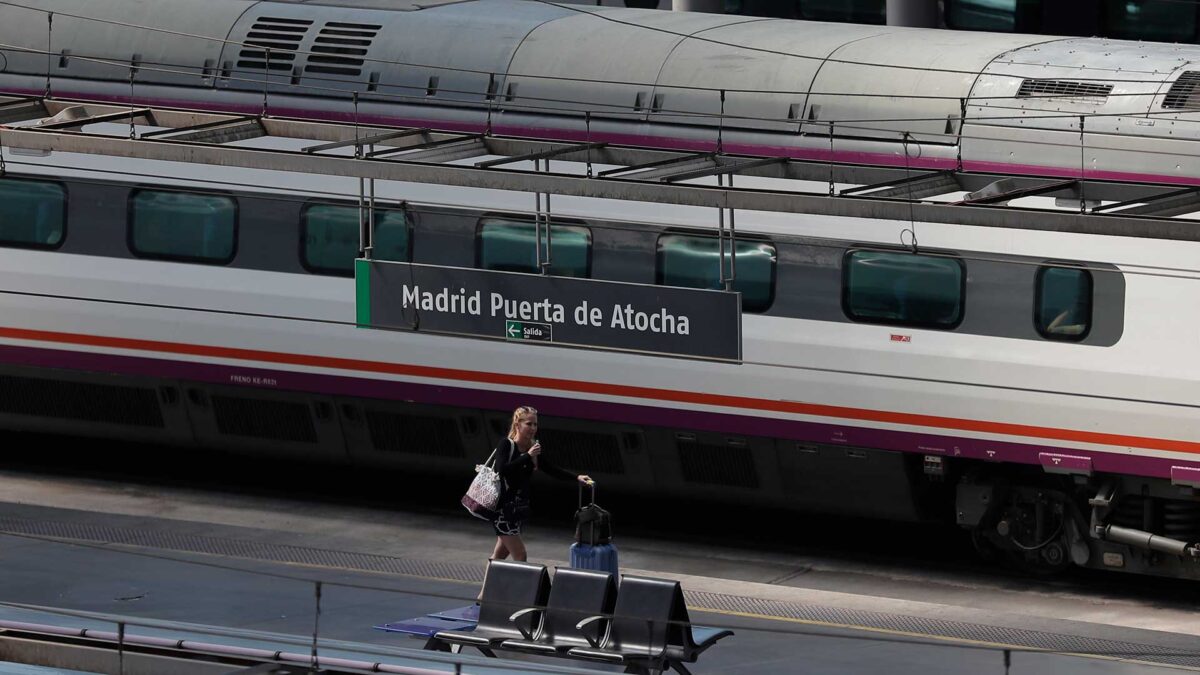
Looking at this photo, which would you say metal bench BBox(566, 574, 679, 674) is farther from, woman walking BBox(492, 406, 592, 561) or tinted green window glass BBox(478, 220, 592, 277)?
tinted green window glass BBox(478, 220, 592, 277)

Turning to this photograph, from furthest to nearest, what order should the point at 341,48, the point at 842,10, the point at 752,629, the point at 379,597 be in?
the point at 842,10, the point at 341,48, the point at 379,597, the point at 752,629

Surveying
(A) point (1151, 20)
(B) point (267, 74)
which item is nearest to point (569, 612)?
(B) point (267, 74)

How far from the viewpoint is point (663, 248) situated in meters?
19.6

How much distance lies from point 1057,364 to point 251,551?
6614mm

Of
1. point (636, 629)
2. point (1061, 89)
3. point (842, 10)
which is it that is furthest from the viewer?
point (842, 10)

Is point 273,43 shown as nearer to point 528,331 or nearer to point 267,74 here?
point 267,74

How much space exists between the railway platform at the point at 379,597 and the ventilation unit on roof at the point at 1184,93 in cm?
389

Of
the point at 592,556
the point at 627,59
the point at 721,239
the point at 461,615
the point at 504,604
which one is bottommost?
the point at 592,556

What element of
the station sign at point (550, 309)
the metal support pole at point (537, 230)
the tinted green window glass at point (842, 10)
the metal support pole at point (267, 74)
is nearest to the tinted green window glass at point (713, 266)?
the station sign at point (550, 309)

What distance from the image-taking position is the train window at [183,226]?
21.3 meters

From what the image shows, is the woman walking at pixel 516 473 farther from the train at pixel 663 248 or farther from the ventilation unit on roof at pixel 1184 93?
the ventilation unit on roof at pixel 1184 93

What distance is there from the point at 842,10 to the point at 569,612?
19732mm

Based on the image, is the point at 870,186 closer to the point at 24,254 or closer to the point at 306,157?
the point at 306,157

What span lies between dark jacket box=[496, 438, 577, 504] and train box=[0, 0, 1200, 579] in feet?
7.18
